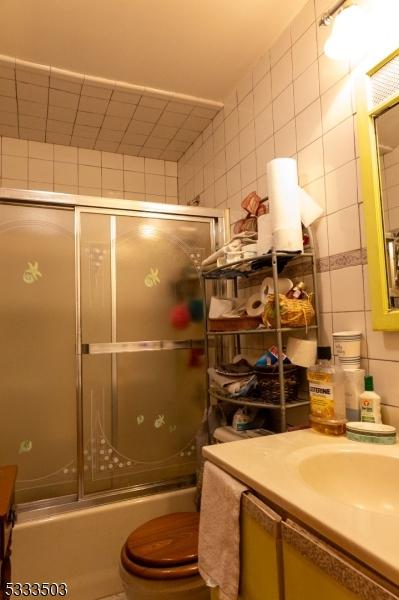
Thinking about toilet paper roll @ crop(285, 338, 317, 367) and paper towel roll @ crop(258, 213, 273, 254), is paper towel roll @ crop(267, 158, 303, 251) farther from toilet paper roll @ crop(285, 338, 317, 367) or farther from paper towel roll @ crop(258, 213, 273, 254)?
toilet paper roll @ crop(285, 338, 317, 367)

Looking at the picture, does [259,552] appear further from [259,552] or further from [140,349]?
[140,349]

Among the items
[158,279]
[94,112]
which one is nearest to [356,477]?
[158,279]

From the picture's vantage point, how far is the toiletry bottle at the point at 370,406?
1.03 m

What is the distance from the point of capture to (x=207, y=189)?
2260 mm

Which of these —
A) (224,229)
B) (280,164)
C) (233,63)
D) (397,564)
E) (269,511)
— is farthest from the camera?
(224,229)

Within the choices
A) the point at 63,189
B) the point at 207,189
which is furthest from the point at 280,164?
the point at 63,189

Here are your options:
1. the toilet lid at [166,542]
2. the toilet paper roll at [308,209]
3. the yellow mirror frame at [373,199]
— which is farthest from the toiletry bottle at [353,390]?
the toilet lid at [166,542]

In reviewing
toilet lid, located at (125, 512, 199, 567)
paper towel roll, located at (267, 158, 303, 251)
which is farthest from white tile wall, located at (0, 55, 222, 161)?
toilet lid, located at (125, 512, 199, 567)

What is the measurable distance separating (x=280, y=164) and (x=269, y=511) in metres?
1.09

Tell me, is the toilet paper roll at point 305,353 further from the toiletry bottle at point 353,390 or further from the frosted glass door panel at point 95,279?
the frosted glass door panel at point 95,279

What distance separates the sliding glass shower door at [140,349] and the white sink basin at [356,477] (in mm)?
998

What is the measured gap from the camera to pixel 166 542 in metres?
1.22

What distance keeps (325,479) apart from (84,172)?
232 centimetres

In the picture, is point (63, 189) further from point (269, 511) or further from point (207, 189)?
point (269, 511)
